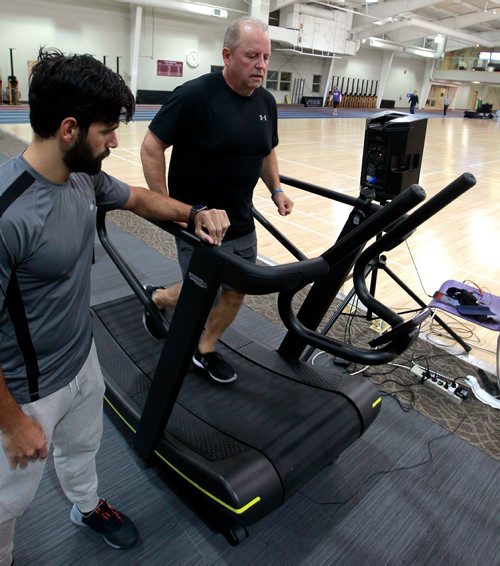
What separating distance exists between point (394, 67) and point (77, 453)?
3018 cm

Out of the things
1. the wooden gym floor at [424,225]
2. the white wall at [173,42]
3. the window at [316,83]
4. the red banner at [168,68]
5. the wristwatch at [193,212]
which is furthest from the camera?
the window at [316,83]

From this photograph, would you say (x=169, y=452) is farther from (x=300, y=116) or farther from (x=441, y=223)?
(x=300, y=116)

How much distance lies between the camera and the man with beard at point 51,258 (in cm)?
96

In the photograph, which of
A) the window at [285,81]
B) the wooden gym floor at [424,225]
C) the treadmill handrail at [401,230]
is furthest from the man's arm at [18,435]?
the window at [285,81]

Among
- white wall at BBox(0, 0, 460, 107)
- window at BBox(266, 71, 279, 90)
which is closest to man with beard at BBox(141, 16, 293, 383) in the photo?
white wall at BBox(0, 0, 460, 107)

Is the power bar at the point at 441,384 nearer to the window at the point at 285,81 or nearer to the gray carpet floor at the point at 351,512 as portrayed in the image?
the gray carpet floor at the point at 351,512

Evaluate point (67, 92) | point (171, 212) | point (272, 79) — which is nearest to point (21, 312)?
point (67, 92)

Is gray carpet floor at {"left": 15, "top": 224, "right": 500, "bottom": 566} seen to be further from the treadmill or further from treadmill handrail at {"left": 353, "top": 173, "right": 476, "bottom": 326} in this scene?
treadmill handrail at {"left": 353, "top": 173, "right": 476, "bottom": 326}

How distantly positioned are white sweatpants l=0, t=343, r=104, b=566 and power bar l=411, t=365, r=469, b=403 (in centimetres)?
181

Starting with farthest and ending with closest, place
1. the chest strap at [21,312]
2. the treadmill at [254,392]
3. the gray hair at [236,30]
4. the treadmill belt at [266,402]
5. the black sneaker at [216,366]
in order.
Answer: the black sneaker at [216,366], the gray hair at [236,30], the treadmill belt at [266,402], the treadmill at [254,392], the chest strap at [21,312]

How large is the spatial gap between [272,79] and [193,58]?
462 centimetres

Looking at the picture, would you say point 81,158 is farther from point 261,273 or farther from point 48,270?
point 261,273

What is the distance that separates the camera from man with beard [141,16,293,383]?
187cm

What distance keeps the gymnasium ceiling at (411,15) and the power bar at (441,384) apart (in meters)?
17.5
